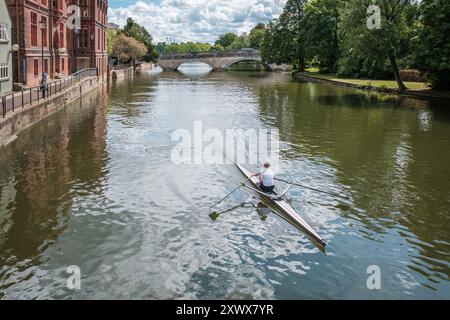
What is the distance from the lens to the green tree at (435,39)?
48.2 m

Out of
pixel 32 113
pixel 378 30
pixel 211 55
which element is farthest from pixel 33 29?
pixel 211 55

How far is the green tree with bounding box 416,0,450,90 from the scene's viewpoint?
48.2m

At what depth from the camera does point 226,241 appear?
15.5 metres

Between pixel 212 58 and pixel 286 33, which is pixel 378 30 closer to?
pixel 286 33

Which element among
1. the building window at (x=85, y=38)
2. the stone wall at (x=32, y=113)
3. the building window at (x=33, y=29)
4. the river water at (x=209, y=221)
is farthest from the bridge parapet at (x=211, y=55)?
the river water at (x=209, y=221)

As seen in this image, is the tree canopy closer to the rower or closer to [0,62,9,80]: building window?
[0,62,9,80]: building window

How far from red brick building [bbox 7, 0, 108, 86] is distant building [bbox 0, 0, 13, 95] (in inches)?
87.9

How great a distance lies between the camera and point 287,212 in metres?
16.7

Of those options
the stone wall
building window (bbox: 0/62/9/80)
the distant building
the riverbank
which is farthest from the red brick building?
the riverbank

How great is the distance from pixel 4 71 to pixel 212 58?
102m

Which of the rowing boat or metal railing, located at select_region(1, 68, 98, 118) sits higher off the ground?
metal railing, located at select_region(1, 68, 98, 118)

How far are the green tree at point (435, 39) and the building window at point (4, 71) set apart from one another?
122ft

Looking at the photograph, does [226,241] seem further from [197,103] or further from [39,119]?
[197,103]

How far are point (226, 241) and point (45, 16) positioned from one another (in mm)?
40044
